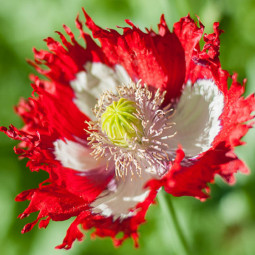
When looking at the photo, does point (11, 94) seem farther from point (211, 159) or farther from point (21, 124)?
point (211, 159)

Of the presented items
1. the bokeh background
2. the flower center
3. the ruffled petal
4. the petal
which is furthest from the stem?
the petal

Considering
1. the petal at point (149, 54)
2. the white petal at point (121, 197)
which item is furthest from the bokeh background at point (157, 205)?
the petal at point (149, 54)

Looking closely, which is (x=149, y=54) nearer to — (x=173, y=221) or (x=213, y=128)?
(x=213, y=128)

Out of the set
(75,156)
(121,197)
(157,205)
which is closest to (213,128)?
(121,197)

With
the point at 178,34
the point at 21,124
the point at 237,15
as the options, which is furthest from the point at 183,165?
the point at 21,124

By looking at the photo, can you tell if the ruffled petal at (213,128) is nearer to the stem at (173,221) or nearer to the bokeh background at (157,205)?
the stem at (173,221)

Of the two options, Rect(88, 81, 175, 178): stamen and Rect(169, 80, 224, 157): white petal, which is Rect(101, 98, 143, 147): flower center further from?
Rect(169, 80, 224, 157): white petal
